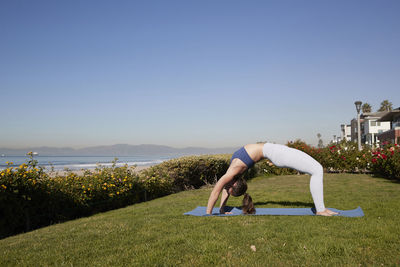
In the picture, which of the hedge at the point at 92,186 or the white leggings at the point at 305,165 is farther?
the hedge at the point at 92,186

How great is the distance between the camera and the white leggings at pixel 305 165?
585cm

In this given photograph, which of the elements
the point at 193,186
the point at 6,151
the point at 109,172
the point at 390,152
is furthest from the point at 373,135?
the point at 6,151

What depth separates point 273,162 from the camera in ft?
20.1

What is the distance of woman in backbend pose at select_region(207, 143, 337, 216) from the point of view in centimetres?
587

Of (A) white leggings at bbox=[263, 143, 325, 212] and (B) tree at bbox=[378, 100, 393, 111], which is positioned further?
(B) tree at bbox=[378, 100, 393, 111]

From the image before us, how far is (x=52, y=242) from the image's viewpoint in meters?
4.78

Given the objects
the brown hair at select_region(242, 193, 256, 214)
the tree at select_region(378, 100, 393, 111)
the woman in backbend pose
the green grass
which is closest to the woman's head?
the woman in backbend pose

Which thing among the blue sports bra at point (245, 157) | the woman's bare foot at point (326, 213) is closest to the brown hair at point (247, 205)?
the blue sports bra at point (245, 157)

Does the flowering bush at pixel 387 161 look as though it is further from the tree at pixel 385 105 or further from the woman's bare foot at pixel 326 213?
the tree at pixel 385 105

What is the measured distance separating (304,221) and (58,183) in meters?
5.50

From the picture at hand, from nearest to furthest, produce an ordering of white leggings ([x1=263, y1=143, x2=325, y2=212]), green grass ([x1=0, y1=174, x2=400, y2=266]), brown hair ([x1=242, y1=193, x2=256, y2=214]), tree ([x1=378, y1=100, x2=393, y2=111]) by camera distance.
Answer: green grass ([x1=0, y1=174, x2=400, y2=266]) → white leggings ([x1=263, y1=143, x2=325, y2=212]) → brown hair ([x1=242, y1=193, x2=256, y2=214]) → tree ([x1=378, y1=100, x2=393, y2=111])

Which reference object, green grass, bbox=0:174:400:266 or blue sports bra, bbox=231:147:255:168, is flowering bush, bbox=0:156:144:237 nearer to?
green grass, bbox=0:174:400:266

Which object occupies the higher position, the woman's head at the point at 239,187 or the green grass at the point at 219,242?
the woman's head at the point at 239,187

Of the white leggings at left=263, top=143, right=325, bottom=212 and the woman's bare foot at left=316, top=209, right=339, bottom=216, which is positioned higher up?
the white leggings at left=263, top=143, right=325, bottom=212
